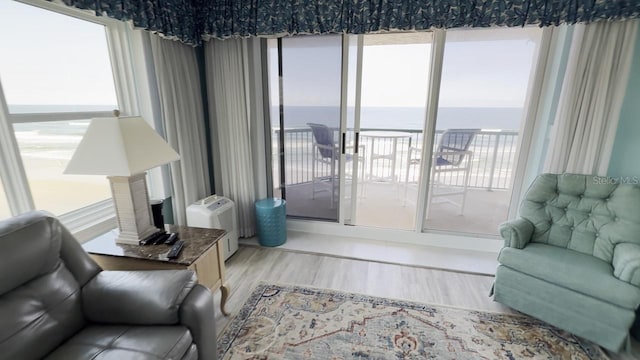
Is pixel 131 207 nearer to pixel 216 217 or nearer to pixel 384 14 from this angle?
pixel 216 217

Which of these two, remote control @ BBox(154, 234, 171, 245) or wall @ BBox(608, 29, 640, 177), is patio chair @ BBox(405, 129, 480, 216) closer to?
wall @ BBox(608, 29, 640, 177)

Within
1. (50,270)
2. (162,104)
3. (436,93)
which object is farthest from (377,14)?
(50,270)

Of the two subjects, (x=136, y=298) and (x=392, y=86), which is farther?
(x=392, y=86)

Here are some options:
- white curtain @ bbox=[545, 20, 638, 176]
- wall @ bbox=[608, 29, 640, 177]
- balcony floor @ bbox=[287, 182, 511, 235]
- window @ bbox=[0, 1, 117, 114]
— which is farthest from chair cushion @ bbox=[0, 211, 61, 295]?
wall @ bbox=[608, 29, 640, 177]

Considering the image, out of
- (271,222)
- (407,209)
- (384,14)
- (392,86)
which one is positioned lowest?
(407,209)

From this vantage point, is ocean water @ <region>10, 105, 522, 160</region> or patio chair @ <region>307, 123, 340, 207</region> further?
patio chair @ <region>307, 123, 340, 207</region>

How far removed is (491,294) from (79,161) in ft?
9.32

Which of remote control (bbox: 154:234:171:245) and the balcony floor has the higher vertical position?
remote control (bbox: 154:234:171:245)

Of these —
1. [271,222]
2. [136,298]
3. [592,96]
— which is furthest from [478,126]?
[136,298]

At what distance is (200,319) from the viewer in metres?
1.30

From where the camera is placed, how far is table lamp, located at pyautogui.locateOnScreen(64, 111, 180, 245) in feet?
4.78

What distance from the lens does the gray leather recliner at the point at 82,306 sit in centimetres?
112

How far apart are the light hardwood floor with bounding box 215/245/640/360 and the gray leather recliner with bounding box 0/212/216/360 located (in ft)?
2.41

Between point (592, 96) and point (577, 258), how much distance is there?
1231mm
